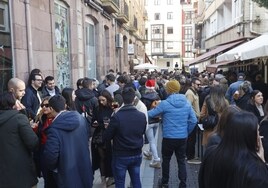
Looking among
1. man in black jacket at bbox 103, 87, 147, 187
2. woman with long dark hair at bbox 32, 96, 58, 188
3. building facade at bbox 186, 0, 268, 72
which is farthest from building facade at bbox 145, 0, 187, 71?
woman with long dark hair at bbox 32, 96, 58, 188

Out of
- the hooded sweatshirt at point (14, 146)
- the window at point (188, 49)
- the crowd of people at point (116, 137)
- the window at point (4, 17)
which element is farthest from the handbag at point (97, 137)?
the window at point (188, 49)

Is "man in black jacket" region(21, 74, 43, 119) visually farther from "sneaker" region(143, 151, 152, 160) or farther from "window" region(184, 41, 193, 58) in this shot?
"window" region(184, 41, 193, 58)

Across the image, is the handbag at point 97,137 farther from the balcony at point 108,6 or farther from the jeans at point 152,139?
the balcony at point 108,6

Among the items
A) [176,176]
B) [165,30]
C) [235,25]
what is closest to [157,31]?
[165,30]

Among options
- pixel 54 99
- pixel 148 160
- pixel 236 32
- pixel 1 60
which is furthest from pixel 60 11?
pixel 236 32

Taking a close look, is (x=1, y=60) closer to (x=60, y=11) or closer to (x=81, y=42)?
(x=60, y=11)

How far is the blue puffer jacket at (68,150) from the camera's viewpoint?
377 cm

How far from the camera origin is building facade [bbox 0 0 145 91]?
7.27 m

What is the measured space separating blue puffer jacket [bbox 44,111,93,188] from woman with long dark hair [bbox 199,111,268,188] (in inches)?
71.1

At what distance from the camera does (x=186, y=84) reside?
852 cm

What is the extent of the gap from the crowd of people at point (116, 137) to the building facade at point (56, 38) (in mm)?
1122

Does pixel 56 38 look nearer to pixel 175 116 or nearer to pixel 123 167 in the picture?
pixel 175 116

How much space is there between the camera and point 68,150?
3834 millimetres

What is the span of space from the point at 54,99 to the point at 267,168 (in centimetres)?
248
